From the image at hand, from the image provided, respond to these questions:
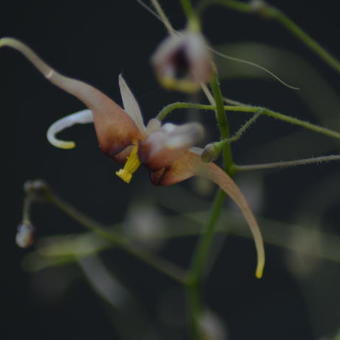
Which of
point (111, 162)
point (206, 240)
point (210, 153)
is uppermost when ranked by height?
point (210, 153)

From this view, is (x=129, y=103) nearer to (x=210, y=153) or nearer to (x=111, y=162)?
(x=210, y=153)

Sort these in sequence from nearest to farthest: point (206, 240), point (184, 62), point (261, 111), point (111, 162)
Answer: point (184, 62)
point (261, 111)
point (206, 240)
point (111, 162)

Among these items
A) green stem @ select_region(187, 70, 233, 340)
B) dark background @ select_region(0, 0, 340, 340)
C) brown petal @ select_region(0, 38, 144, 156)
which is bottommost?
dark background @ select_region(0, 0, 340, 340)

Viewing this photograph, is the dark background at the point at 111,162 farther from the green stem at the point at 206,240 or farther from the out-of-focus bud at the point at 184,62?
the out-of-focus bud at the point at 184,62

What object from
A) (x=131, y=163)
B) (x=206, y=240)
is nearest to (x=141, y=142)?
(x=131, y=163)

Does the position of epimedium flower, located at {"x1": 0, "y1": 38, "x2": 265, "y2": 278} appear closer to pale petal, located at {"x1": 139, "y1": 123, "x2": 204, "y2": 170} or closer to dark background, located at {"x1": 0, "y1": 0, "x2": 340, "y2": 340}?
pale petal, located at {"x1": 139, "y1": 123, "x2": 204, "y2": 170}

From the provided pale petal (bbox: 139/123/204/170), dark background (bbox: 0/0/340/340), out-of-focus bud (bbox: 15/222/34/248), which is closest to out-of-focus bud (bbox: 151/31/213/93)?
pale petal (bbox: 139/123/204/170)
